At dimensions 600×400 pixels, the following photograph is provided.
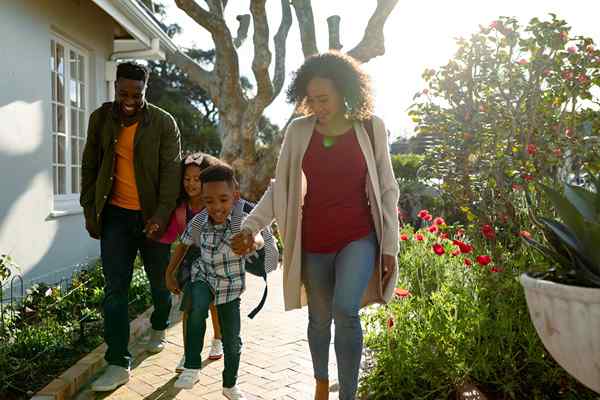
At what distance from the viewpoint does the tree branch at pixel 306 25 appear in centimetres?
1294

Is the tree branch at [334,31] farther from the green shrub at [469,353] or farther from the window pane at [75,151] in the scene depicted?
the green shrub at [469,353]

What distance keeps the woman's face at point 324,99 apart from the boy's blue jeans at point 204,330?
1.23m

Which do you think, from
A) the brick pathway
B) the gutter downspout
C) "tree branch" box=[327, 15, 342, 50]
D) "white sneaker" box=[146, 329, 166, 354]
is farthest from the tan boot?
"tree branch" box=[327, 15, 342, 50]

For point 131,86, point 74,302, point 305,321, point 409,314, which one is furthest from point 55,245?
point 409,314

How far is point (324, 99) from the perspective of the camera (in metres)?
3.35

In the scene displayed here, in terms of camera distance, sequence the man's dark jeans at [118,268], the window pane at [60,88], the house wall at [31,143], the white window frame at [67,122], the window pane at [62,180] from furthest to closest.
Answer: the window pane at [62,180] < the window pane at [60,88] < the white window frame at [67,122] < the house wall at [31,143] < the man's dark jeans at [118,268]

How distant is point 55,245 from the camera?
7.04 meters

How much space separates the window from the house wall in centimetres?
24

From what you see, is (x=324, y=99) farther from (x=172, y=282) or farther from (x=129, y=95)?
(x=172, y=282)

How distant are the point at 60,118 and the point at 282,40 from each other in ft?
27.3

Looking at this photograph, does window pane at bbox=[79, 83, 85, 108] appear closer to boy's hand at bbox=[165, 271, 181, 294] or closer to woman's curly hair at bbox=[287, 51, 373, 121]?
boy's hand at bbox=[165, 271, 181, 294]

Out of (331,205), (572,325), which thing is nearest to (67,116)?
(331,205)

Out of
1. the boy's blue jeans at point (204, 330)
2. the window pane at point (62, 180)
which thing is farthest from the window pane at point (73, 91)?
the boy's blue jeans at point (204, 330)

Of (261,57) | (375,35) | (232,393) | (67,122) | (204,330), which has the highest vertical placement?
(375,35)
